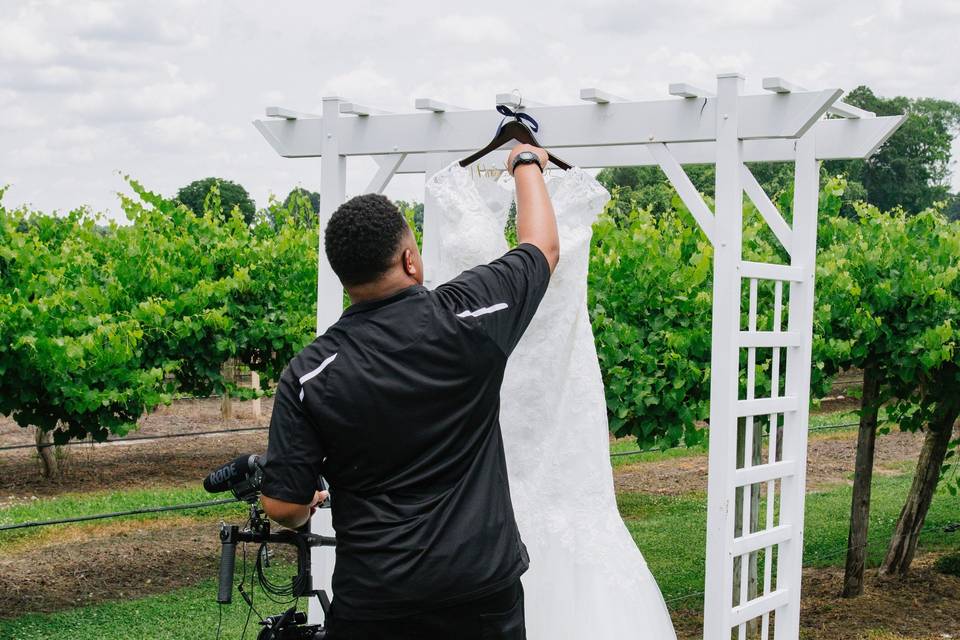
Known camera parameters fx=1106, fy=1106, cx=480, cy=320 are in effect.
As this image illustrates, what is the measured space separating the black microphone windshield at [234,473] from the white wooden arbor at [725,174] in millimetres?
1138

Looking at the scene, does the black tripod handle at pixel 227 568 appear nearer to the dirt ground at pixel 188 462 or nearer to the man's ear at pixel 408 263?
the man's ear at pixel 408 263

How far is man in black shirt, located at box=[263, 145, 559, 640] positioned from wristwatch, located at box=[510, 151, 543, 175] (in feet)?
1.63

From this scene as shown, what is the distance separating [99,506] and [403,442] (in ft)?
29.2

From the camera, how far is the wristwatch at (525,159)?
2871 mm

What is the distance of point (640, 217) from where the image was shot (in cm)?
632

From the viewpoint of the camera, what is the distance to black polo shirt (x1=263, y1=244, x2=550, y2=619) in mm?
2336

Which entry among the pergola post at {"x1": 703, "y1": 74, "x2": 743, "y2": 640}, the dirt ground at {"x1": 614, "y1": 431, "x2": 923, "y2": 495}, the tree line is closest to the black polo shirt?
the pergola post at {"x1": 703, "y1": 74, "x2": 743, "y2": 640}

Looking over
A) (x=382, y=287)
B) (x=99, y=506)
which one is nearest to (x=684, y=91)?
(x=382, y=287)

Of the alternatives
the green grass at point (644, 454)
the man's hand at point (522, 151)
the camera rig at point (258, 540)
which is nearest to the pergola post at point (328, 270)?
the camera rig at point (258, 540)

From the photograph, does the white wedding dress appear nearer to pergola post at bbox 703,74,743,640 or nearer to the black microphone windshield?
pergola post at bbox 703,74,743,640

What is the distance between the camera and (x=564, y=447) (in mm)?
3404

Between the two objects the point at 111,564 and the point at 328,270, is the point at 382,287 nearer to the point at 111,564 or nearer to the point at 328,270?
the point at 328,270

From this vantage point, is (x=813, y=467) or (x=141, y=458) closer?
(x=813, y=467)

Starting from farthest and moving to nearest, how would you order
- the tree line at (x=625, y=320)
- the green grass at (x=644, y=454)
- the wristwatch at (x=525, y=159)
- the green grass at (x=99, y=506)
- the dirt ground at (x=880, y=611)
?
the green grass at (x=644, y=454)
the green grass at (x=99, y=506)
the dirt ground at (x=880, y=611)
the tree line at (x=625, y=320)
the wristwatch at (x=525, y=159)
